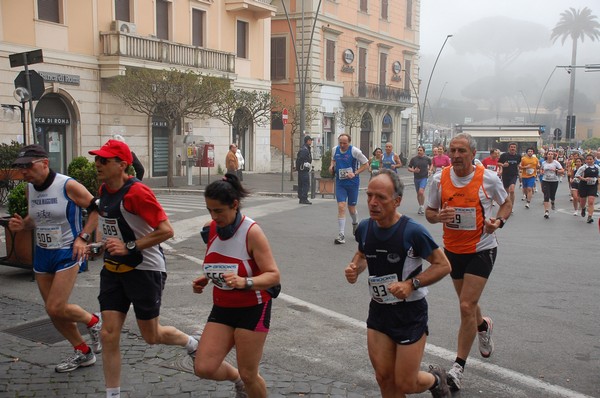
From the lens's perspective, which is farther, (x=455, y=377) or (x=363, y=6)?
(x=363, y=6)

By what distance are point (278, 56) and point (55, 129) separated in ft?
59.8

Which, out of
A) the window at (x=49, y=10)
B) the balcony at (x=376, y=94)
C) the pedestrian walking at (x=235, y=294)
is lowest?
the pedestrian walking at (x=235, y=294)

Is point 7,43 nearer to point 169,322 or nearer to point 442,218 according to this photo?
point 169,322

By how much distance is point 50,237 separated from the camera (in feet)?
16.4

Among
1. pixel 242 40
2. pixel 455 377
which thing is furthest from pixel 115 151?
pixel 242 40

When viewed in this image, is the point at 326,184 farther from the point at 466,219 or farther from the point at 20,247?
the point at 466,219

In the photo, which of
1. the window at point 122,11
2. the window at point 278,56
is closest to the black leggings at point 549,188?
the window at point 122,11

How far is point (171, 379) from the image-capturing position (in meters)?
4.84

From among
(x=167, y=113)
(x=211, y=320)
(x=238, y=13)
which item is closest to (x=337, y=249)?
(x=211, y=320)

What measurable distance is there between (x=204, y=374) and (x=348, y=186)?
777 cm

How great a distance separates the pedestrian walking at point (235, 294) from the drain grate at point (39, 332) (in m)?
2.57

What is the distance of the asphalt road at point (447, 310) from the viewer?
16.6 ft

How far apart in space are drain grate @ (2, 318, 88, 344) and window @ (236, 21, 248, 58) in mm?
27186

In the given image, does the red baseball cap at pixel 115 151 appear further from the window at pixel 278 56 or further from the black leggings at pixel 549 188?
the window at pixel 278 56
